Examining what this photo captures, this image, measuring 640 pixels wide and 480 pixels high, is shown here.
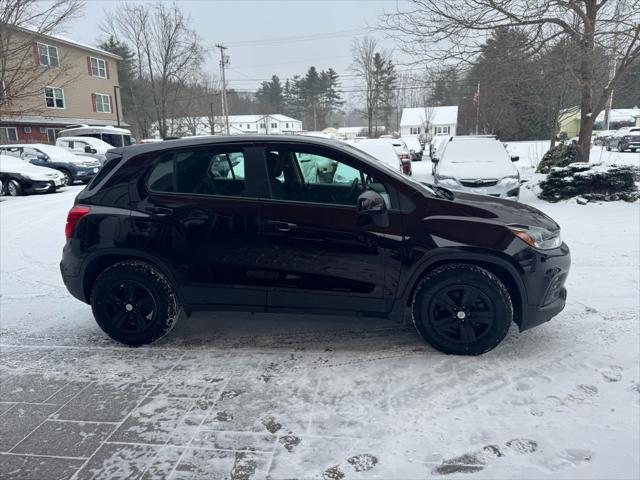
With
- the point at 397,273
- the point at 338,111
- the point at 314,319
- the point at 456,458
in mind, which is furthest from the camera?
the point at 338,111

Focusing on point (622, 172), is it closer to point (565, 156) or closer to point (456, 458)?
point (565, 156)

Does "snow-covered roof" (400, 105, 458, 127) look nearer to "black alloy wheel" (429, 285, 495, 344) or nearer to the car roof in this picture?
the car roof

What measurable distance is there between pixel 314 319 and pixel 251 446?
196 centimetres

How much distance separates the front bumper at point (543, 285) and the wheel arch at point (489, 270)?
0.05m

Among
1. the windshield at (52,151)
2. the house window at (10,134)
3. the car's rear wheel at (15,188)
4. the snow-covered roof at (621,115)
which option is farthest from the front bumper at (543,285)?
the snow-covered roof at (621,115)

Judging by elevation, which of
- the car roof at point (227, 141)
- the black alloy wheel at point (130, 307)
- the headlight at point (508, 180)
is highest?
the car roof at point (227, 141)

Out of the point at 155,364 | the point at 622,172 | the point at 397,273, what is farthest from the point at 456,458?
the point at 622,172

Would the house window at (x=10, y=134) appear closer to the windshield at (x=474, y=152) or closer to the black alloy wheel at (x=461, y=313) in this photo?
the windshield at (x=474, y=152)

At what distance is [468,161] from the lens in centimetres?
1063

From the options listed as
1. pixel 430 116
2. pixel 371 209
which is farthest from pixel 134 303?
pixel 430 116

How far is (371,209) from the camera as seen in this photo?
3.64m

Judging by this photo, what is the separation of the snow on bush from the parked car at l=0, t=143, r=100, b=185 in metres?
15.6

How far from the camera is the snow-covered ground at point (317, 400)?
8.86 ft

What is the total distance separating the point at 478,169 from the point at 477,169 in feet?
0.06
